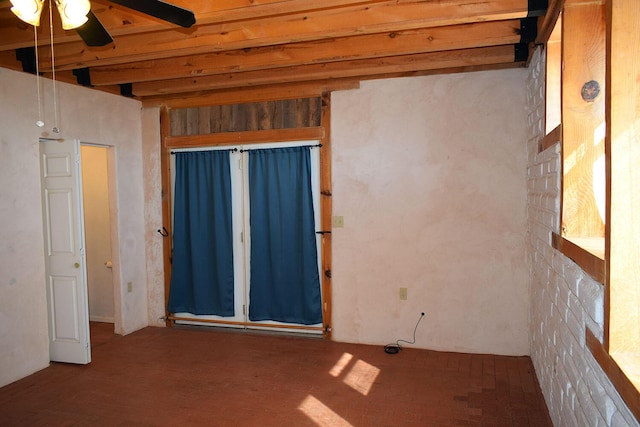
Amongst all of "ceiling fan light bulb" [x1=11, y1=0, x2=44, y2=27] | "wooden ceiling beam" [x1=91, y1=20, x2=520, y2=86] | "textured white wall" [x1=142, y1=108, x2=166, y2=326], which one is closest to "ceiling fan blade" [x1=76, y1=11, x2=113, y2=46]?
"ceiling fan light bulb" [x1=11, y1=0, x2=44, y2=27]

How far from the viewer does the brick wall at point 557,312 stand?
1737 millimetres

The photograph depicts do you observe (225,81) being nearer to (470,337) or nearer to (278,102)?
(278,102)

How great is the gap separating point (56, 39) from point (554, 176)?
3.33 metres

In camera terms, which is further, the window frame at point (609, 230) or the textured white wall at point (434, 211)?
the textured white wall at point (434, 211)

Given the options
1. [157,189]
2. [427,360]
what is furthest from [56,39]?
[427,360]

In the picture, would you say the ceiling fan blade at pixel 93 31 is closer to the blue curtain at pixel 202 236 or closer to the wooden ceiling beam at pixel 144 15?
the wooden ceiling beam at pixel 144 15

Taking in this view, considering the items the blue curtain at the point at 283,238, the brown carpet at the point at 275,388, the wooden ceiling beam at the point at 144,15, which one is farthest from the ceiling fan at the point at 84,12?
the blue curtain at the point at 283,238

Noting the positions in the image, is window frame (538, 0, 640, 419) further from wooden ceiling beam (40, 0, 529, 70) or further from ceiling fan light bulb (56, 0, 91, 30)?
ceiling fan light bulb (56, 0, 91, 30)

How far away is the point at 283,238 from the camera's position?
15.6 feet

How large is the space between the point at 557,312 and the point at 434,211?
177 centimetres

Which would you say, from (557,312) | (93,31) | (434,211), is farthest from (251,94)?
(557,312)

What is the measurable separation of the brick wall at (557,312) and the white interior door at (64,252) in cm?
371

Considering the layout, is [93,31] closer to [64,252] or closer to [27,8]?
[27,8]

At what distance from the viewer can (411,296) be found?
14.5 feet
